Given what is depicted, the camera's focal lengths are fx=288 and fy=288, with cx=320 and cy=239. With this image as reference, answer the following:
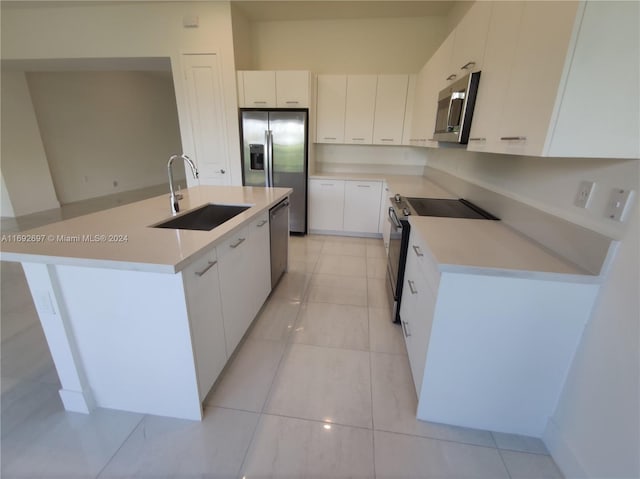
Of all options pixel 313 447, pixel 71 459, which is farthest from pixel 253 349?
pixel 71 459

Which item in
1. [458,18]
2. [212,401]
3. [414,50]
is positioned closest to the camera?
[212,401]

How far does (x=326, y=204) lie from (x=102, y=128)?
577 centimetres

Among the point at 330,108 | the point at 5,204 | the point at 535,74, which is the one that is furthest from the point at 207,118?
the point at 5,204

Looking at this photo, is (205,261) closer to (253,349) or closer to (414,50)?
(253,349)

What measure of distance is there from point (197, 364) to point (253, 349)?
2.08 ft

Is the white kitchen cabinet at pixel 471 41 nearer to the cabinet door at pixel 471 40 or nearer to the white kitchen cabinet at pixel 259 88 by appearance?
the cabinet door at pixel 471 40

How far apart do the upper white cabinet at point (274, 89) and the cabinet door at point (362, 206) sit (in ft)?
4.22

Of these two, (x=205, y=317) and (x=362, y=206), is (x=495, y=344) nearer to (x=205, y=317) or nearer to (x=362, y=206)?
(x=205, y=317)

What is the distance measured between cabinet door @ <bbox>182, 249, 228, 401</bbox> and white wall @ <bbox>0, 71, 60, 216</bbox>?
234 inches

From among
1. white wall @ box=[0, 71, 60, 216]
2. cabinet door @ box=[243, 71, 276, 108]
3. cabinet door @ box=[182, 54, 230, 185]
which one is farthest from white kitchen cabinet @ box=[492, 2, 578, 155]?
white wall @ box=[0, 71, 60, 216]

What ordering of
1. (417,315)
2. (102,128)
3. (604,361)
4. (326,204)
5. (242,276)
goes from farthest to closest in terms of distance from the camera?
(102,128) → (326,204) → (242,276) → (417,315) → (604,361)

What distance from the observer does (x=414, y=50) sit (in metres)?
4.00

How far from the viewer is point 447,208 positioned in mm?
2344

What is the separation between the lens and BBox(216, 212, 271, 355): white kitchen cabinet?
165 centimetres
